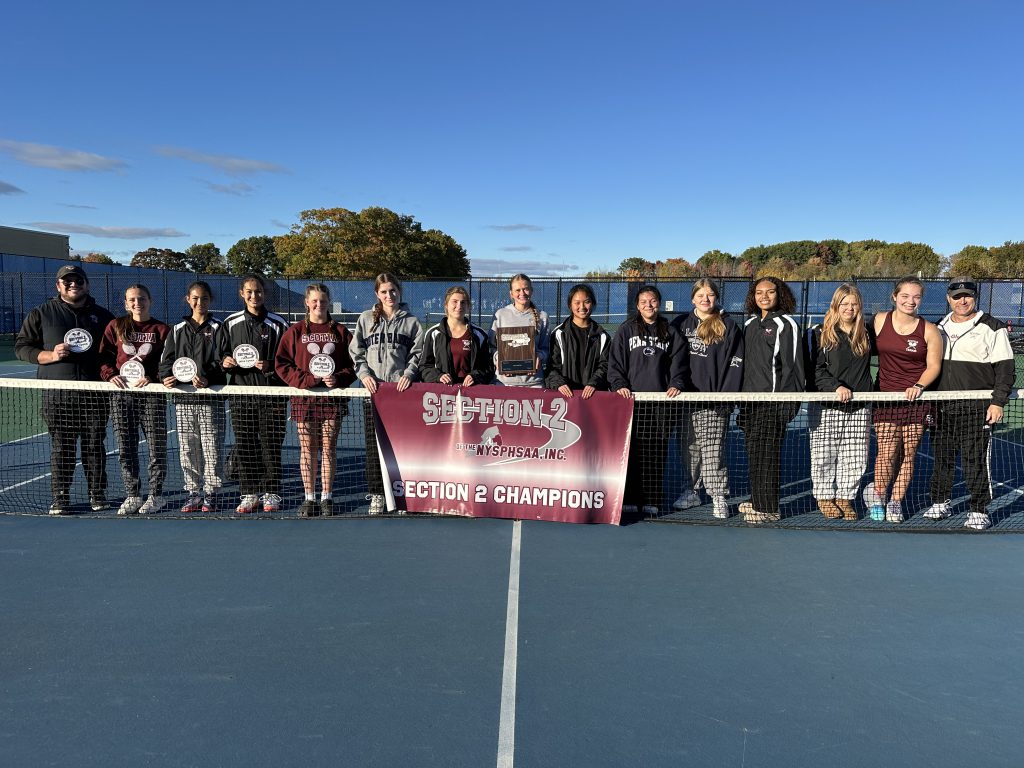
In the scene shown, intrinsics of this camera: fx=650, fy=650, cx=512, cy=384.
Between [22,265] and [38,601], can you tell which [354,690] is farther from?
[22,265]

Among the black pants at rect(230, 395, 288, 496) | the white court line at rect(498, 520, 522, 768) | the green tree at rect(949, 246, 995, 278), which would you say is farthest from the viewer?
the green tree at rect(949, 246, 995, 278)

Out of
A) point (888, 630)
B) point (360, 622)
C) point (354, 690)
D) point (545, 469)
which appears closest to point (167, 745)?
point (354, 690)

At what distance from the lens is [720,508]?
18.1 ft

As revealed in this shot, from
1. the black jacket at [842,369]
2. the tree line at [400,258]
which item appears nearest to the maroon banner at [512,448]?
the black jacket at [842,369]

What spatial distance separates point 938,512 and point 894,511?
39 centimetres

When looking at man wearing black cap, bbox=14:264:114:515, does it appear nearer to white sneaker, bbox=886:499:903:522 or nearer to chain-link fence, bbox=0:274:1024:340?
white sneaker, bbox=886:499:903:522

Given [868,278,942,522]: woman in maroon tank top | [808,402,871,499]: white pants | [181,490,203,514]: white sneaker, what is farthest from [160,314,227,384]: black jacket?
[868,278,942,522]: woman in maroon tank top

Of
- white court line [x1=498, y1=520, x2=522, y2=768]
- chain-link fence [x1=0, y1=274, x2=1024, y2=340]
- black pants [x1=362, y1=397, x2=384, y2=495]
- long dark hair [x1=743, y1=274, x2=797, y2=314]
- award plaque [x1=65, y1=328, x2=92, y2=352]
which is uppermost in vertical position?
chain-link fence [x1=0, y1=274, x2=1024, y2=340]

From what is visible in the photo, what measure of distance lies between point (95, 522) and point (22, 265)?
30160mm

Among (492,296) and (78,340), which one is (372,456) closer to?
(78,340)

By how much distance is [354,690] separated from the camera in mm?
3010

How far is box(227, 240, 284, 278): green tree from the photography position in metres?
89.8

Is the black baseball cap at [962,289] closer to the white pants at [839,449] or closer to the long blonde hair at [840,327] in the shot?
the long blonde hair at [840,327]

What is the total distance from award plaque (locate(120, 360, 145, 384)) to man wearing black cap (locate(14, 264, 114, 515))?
0.35m
